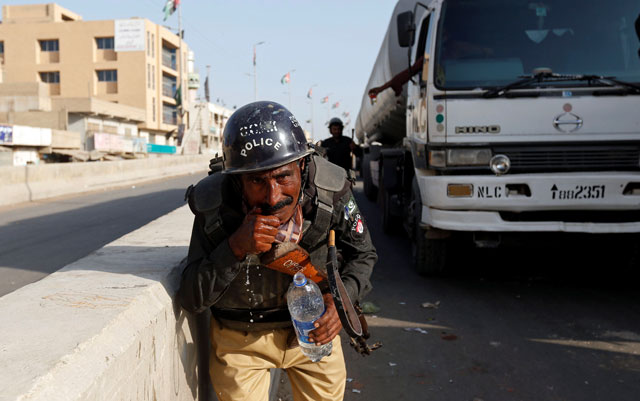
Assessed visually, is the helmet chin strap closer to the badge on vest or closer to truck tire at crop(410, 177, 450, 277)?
the badge on vest

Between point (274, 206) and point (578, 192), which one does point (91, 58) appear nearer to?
point (578, 192)

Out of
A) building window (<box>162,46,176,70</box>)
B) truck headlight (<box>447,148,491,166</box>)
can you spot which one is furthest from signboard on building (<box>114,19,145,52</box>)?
truck headlight (<box>447,148,491,166</box>)

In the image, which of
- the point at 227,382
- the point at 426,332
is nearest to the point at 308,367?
the point at 227,382

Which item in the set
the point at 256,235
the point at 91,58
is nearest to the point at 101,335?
the point at 256,235

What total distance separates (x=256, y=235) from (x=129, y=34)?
6170 cm

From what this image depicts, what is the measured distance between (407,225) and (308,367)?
4.51 m

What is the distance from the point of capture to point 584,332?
4336 mm

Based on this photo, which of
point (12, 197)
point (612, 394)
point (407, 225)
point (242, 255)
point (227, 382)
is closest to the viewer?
→ point (242, 255)

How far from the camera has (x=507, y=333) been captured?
14.3 feet

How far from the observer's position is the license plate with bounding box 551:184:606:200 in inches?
194

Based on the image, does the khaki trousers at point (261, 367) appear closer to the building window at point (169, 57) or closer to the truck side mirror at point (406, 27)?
the truck side mirror at point (406, 27)

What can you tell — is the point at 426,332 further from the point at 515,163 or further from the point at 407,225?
the point at 407,225

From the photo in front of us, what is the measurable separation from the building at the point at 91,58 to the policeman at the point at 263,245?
5829 centimetres

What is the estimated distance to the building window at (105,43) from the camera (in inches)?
2360
